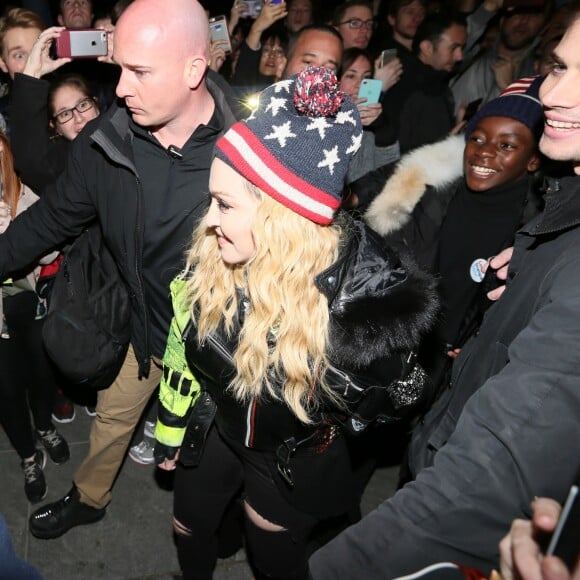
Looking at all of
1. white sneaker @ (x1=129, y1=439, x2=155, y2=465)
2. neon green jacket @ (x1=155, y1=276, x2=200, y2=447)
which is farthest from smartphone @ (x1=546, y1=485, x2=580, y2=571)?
white sneaker @ (x1=129, y1=439, x2=155, y2=465)

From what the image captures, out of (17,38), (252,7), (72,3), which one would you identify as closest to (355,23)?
(252,7)

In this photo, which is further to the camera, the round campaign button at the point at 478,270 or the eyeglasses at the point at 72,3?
the eyeglasses at the point at 72,3

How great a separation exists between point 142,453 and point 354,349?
6.99ft

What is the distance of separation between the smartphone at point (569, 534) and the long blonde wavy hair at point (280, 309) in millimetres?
1056

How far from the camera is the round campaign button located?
2545 mm

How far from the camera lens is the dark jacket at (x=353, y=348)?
1.67 meters

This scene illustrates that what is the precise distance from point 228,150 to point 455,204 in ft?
5.05

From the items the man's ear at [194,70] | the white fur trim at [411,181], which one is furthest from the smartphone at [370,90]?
the man's ear at [194,70]

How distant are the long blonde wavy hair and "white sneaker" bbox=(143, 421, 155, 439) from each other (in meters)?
1.75

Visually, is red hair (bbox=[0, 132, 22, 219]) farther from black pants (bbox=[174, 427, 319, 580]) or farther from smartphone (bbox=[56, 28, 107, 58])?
black pants (bbox=[174, 427, 319, 580])

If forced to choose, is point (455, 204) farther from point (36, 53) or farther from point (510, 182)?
point (36, 53)

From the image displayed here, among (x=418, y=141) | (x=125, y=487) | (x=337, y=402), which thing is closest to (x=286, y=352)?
(x=337, y=402)

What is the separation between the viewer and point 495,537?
1.13 m

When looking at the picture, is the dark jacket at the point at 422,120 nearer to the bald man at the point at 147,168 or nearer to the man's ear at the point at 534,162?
the man's ear at the point at 534,162
